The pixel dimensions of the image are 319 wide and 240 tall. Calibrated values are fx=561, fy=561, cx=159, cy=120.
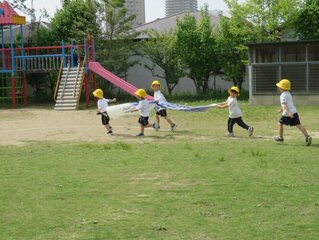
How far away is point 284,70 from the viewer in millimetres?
20609

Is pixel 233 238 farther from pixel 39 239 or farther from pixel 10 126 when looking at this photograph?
pixel 10 126

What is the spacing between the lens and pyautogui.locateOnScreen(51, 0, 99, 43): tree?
1048 inches

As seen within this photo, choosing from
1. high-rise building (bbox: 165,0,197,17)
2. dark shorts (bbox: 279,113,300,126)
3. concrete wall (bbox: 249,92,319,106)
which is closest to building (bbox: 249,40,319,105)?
concrete wall (bbox: 249,92,319,106)

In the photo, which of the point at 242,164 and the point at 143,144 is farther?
the point at 143,144

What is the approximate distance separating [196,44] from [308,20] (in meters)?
5.00

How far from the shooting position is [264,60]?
68.7ft

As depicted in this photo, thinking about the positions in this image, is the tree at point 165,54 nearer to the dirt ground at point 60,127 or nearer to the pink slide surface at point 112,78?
the pink slide surface at point 112,78

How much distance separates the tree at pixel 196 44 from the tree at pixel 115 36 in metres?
2.54

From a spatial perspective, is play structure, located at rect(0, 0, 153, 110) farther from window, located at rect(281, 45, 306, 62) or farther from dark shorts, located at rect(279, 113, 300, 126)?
dark shorts, located at rect(279, 113, 300, 126)

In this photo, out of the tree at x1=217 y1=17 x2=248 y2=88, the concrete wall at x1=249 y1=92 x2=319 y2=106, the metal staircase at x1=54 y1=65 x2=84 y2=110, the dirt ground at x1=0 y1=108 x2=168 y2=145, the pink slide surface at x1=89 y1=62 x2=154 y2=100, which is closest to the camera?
the dirt ground at x1=0 y1=108 x2=168 y2=145

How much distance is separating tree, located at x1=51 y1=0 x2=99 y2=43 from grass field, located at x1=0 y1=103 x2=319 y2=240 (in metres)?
15.5

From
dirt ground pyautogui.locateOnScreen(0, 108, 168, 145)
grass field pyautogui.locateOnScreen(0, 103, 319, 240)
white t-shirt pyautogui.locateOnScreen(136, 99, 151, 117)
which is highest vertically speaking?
white t-shirt pyautogui.locateOnScreen(136, 99, 151, 117)

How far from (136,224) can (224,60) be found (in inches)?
803

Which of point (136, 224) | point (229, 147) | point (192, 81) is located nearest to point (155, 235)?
point (136, 224)
